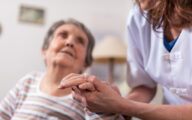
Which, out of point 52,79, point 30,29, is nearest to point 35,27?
point 30,29

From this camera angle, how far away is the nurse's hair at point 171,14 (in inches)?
25.5

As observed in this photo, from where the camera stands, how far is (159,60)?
78 centimetres

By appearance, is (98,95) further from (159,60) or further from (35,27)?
(35,27)

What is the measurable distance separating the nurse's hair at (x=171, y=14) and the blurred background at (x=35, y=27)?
4.46 ft

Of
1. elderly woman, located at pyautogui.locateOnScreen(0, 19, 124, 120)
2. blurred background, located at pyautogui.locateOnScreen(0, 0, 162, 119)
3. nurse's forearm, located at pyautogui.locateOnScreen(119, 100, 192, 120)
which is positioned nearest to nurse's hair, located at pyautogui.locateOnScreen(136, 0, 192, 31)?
nurse's forearm, located at pyautogui.locateOnScreen(119, 100, 192, 120)

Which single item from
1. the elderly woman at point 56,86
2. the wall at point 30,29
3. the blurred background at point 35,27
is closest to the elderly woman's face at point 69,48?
the elderly woman at point 56,86

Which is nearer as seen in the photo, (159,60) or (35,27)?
(159,60)

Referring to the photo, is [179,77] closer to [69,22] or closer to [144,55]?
[144,55]

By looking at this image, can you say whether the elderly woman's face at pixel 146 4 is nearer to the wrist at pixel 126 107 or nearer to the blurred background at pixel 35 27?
the wrist at pixel 126 107

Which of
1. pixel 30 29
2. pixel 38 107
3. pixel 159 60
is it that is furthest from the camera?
pixel 30 29

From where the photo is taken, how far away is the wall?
85.2 inches

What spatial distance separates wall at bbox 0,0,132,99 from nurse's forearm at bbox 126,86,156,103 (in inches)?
60.9

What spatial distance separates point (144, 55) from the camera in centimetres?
88

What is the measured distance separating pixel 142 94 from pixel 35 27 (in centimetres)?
173
